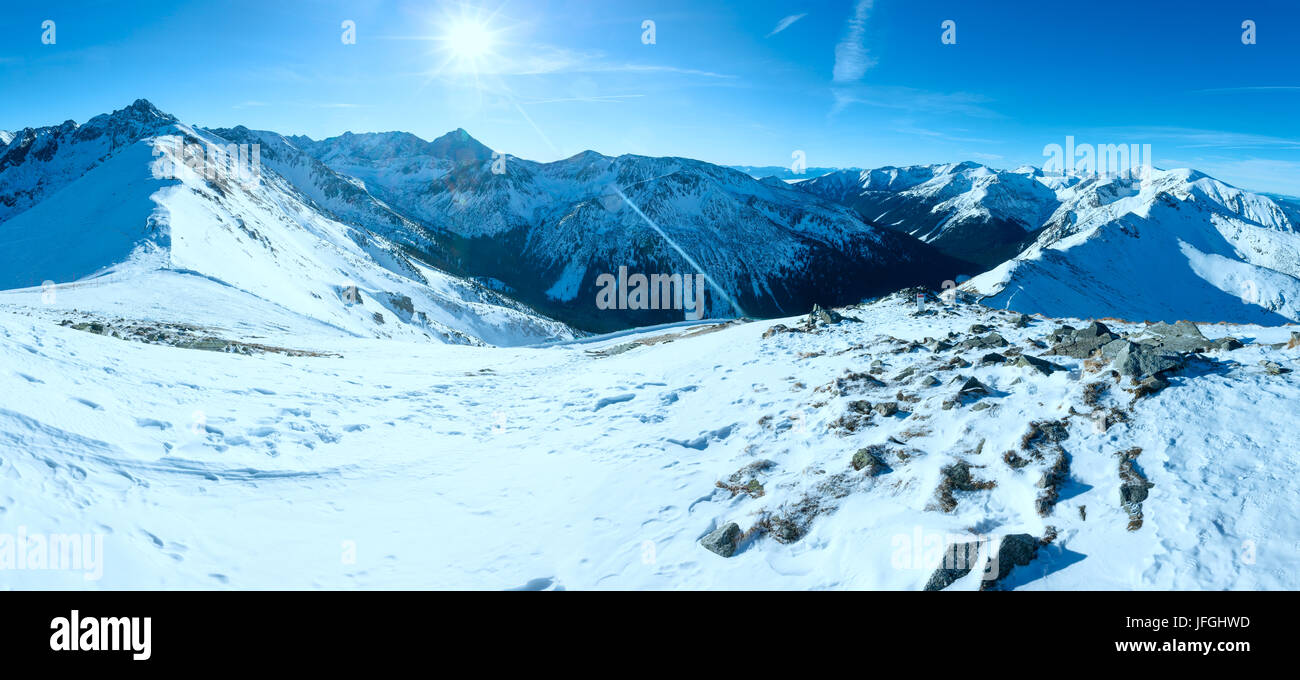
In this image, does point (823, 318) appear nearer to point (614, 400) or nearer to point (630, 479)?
point (614, 400)

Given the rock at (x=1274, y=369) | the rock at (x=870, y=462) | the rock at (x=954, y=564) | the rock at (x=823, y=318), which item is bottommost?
the rock at (x=954, y=564)

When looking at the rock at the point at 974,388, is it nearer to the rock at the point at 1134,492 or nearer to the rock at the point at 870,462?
the rock at the point at 870,462

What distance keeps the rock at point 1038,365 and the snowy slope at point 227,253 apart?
39.9 meters

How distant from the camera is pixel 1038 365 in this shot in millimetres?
12117

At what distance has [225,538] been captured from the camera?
7.69 m

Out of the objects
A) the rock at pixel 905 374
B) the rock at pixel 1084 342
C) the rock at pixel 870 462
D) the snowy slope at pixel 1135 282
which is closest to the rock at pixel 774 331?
the rock at pixel 905 374

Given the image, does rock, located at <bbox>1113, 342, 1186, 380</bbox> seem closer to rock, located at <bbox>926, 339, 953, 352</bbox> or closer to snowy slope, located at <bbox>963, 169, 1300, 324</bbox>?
rock, located at <bbox>926, 339, 953, 352</bbox>

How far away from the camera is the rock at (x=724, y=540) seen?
8.59m

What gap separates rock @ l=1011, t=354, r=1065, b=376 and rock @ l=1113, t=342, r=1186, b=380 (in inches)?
45.1

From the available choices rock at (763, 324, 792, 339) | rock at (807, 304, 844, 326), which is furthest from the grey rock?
rock at (807, 304, 844, 326)
